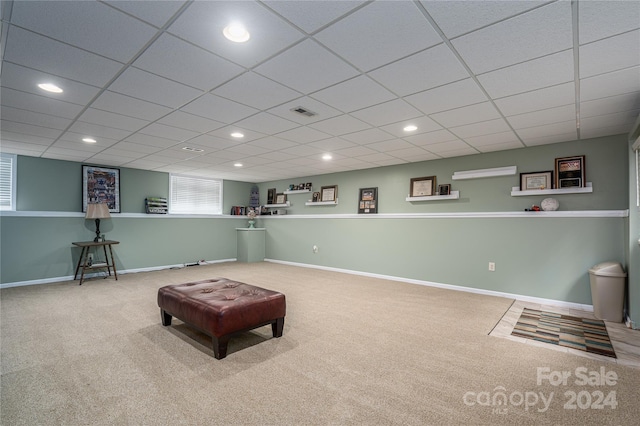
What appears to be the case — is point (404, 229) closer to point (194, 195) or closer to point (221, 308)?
point (221, 308)

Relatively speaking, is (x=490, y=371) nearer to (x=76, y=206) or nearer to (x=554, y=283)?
(x=554, y=283)

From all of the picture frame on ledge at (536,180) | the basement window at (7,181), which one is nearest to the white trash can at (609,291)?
the picture frame on ledge at (536,180)

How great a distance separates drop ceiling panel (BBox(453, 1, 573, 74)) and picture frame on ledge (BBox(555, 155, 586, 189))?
2.85 m

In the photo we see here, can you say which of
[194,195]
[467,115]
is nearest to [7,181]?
[194,195]

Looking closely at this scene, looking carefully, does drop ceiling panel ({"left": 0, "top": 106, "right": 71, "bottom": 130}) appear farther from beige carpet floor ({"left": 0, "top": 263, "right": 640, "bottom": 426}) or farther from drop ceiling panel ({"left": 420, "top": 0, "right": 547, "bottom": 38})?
drop ceiling panel ({"left": 420, "top": 0, "right": 547, "bottom": 38})

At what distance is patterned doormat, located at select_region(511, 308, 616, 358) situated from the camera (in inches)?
112

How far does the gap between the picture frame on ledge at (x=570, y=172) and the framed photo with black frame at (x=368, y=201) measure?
2.99 meters

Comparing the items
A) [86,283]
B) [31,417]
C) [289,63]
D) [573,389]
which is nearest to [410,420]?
[573,389]

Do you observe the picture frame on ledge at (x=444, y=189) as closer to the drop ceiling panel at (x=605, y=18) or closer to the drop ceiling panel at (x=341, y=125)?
the drop ceiling panel at (x=341, y=125)

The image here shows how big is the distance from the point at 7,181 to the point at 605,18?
25.9 ft

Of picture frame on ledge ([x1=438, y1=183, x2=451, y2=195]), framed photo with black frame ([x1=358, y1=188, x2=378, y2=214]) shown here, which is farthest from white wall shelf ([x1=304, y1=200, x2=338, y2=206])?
picture frame on ledge ([x1=438, y1=183, x2=451, y2=195])

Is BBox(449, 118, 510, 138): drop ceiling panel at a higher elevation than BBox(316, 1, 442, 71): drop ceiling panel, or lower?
lower

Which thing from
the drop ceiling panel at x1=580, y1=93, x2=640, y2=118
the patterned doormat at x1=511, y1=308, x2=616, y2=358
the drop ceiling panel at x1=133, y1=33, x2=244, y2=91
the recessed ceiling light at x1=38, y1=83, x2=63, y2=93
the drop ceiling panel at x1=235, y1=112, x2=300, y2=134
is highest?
the drop ceiling panel at x1=133, y1=33, x2=244, y2=91

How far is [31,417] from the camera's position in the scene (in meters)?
1.77
